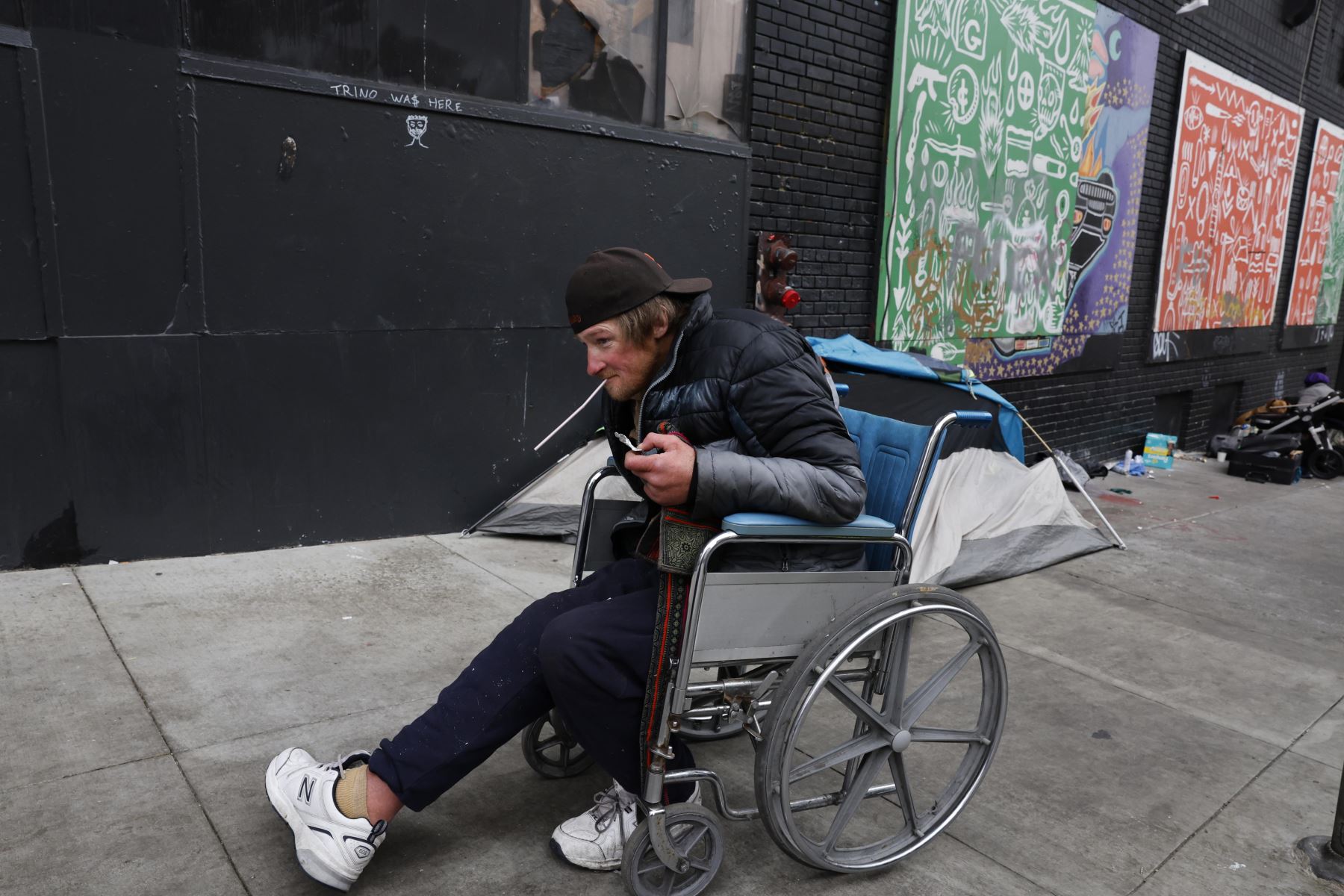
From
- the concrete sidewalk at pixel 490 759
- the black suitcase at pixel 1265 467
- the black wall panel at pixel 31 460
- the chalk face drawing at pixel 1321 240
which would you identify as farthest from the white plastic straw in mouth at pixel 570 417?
the chalk face drawing at pixel 1321 240

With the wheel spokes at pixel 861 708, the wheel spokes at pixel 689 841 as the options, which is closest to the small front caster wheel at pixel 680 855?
the wheel spokes at pixel 689 841

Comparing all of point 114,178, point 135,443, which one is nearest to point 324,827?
point 135,443

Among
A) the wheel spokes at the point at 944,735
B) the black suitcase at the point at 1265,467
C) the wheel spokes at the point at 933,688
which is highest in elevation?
the wheel spokes at the point at 933,688

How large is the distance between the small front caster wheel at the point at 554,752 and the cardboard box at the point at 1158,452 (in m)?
8.58

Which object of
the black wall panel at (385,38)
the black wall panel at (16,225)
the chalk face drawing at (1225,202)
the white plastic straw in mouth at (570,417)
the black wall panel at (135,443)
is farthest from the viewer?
the chalk face drawing at (1225,202)

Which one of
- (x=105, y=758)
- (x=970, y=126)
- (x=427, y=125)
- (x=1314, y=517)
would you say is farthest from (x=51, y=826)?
(x=1314, y=517)

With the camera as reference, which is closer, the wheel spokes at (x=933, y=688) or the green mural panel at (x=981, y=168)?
the wheel spokes at (x=933, y=688)

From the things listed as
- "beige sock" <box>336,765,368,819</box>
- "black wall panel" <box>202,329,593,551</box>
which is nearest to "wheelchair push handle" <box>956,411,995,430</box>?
"beige sock" <box>336,765,368,819</box>

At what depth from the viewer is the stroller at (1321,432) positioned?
30.5ft

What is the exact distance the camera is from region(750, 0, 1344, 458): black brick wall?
614cm

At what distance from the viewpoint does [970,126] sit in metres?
7.34

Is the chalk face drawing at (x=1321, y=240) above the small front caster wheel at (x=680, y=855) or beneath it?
above

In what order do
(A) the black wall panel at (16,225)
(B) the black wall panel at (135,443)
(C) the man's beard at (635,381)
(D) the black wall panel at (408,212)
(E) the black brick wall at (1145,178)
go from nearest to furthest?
(C) the man's beard at (635,381), (A) the black wall panel at (16,225), (B) the black wall panel at (135,443), (D) the black wall panel at (408,212), (E) the black brick wall at (1145,178)

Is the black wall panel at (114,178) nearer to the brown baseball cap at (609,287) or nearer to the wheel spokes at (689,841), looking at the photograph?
the brown baseball cap at (609,287)
